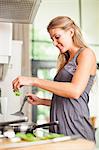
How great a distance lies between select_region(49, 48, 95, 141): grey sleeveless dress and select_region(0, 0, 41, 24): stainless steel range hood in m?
0.37

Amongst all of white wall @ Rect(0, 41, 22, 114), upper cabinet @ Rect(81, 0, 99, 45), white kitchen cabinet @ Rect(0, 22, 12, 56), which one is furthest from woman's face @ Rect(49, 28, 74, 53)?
upper cabinet @ Rect(81, 0, 99, 45)

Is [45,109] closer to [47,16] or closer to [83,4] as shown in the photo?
[47,16]

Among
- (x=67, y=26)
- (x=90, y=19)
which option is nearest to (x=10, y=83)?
(x=67, y=26)

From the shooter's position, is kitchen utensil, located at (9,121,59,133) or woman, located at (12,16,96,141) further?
woman, located at (12,16,96,141)

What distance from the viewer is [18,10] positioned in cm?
167

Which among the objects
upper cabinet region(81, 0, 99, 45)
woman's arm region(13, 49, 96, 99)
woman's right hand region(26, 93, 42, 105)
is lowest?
woman's right hand region(26, 93, 42, 105)

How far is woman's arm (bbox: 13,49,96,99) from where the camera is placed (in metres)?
1.31

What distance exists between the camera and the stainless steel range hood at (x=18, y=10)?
154cm

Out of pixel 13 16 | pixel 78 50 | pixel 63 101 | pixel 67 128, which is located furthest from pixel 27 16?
pixel 67 128

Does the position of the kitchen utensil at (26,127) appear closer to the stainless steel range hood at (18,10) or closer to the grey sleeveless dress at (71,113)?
the grey sleeveless dress at (71,113)

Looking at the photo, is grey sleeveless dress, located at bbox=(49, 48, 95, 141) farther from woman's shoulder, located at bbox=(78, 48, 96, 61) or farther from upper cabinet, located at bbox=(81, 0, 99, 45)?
upper cabinet, located at bbox=(81, 0, 99, 45)

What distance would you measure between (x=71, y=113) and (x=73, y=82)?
0.18 meters

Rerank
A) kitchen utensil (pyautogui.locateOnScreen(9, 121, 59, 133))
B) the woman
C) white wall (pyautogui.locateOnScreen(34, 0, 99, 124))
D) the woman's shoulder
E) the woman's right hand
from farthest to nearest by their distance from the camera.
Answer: white wall (pyautogui.locateOnScreen(34, 0, 99, 124)), the woman's right hand, the woman's shoulder, the woman, kitchen utensil (pyautogui.locateOnScreen(9, 121, 59, 133))

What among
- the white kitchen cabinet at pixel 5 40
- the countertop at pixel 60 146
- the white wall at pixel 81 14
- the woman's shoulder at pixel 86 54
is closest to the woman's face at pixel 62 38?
the woman's shoulder at pixel 86 54
